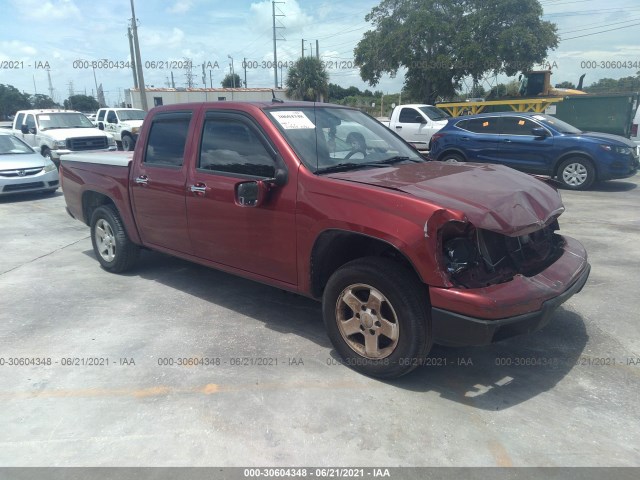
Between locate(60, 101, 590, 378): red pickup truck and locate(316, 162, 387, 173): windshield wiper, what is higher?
locate(316, 162, 387, 173): windshield wiper

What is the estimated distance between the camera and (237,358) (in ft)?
12.6

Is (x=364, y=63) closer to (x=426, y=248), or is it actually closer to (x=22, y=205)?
(x=22, y=205)

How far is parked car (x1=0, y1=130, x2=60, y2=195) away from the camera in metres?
10.7

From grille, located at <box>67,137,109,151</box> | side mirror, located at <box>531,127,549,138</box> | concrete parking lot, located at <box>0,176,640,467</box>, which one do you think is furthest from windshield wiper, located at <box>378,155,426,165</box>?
grille, located at <box>67,137,109,151</box>

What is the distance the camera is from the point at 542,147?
1088 centimetres

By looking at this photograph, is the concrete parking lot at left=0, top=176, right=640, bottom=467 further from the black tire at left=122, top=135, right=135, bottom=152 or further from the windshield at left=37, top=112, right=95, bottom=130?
the black tire at left=122, top=135, right=135, bottom=152

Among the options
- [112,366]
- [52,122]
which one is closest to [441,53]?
[52,122]

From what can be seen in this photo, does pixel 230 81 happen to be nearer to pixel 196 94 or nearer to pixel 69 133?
pixel 196 94

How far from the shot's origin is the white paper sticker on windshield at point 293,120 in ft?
13.1

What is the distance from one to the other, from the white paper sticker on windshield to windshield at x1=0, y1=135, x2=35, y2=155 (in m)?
10.1

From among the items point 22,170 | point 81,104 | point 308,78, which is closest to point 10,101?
point 81,104

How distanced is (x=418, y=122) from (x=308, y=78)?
28.2m

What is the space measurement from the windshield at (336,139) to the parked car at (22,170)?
29.6 ft

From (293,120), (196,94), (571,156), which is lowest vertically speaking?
(571,156)
